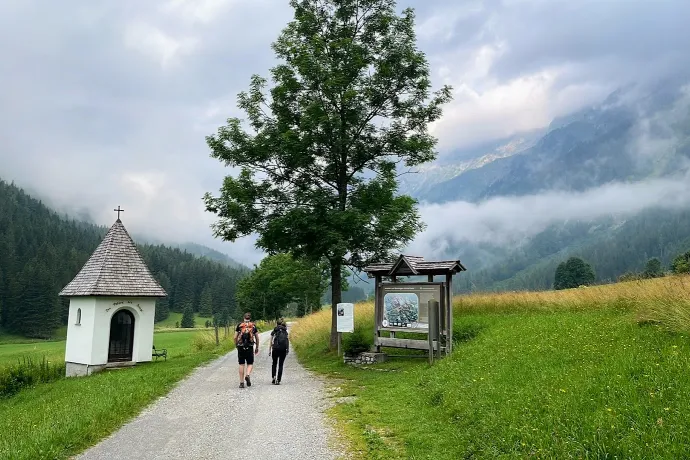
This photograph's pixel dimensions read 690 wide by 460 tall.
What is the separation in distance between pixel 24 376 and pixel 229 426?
16737 millimetres

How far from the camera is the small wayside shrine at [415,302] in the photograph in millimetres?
14750

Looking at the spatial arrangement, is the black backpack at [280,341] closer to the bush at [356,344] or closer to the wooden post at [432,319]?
the bush at [356,344]

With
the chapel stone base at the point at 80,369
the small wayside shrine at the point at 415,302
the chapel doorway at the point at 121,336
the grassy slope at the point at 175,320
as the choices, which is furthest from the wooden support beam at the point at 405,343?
the grassy slope at the point at 175,320

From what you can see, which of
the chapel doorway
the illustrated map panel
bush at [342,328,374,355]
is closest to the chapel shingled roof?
the chapel doorway

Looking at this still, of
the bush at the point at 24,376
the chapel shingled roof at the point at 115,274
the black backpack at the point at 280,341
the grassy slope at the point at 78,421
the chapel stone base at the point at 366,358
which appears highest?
the chapel shingled roof at the point at 115,274

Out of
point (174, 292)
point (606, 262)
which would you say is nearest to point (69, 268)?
point (174, 292)

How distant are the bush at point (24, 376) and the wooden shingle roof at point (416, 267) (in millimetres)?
15800

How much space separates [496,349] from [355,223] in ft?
22.5

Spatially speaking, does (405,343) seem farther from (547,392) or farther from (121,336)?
(121,336)

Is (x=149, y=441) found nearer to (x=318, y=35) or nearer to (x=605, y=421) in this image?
(x=605, y=421)

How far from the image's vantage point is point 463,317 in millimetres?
18672

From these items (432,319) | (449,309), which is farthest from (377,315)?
(432,319)

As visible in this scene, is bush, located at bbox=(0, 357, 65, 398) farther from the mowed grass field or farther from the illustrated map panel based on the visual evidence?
the illustrated map panel

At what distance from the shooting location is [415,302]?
50.5 ft
